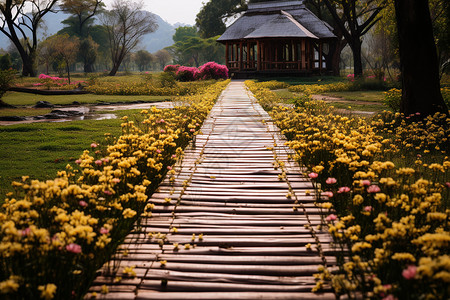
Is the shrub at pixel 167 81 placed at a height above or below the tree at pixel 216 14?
below

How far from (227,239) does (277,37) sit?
25.2 m

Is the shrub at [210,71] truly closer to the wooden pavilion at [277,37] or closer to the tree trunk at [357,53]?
the wooden pavilion at [277,37]

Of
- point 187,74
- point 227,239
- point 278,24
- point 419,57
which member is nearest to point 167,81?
point 187,74

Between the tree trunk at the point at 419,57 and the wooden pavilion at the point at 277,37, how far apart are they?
778 inches

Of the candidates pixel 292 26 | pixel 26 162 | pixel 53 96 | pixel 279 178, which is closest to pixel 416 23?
pixel 279 178

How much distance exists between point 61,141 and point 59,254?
208 inches

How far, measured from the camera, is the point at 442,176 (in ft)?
16.3

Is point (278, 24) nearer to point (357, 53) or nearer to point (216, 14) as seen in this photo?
point (357, 53)

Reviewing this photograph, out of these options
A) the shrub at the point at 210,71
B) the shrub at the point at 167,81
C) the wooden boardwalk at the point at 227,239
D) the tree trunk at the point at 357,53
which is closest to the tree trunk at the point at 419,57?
the wooden boardwalk at the point at 227,239

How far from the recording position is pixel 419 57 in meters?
7.11

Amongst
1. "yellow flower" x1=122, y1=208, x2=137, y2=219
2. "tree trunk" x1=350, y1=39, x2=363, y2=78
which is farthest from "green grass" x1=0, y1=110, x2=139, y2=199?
"tree trunk" x1=350, y1=39, x2=363, y2=78

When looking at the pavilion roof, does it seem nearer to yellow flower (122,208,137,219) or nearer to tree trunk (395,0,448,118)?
tree trunk (395,0,448,118)

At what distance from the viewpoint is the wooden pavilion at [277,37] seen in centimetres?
2728

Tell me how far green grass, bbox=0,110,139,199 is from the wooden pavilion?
2002 centimetres
